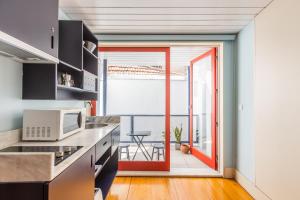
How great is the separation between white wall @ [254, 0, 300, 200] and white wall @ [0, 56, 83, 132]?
2.36 metres

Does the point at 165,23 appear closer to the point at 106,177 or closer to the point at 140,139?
the point at 140,139

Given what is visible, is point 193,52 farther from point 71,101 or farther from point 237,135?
point 71,101

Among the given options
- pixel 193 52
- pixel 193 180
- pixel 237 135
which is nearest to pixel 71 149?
pixel 193 180

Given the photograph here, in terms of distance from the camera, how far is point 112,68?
3986 mm

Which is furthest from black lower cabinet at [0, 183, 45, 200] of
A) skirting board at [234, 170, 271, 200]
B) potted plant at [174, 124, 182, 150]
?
potted plant at [174, 124, 182, 150]

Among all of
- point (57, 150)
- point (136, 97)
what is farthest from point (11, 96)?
point (136, 97)

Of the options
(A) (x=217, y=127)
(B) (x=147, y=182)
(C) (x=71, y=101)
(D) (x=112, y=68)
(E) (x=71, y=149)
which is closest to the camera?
(E) (x=71, y=149)

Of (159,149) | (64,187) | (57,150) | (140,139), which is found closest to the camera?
(64,187)

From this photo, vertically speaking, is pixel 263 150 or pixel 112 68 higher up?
pixel 112 68

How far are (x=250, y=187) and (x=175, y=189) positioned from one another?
100 centimetres

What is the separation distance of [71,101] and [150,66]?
164cm

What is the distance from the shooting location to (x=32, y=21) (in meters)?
1.38

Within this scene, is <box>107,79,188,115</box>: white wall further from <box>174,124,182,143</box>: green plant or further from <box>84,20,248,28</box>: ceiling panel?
<box>174,124,182,143</box>: green plant

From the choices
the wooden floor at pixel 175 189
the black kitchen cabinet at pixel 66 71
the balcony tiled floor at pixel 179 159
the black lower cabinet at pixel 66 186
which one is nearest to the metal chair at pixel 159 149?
the balcony tiled floor at pixel 179 159
